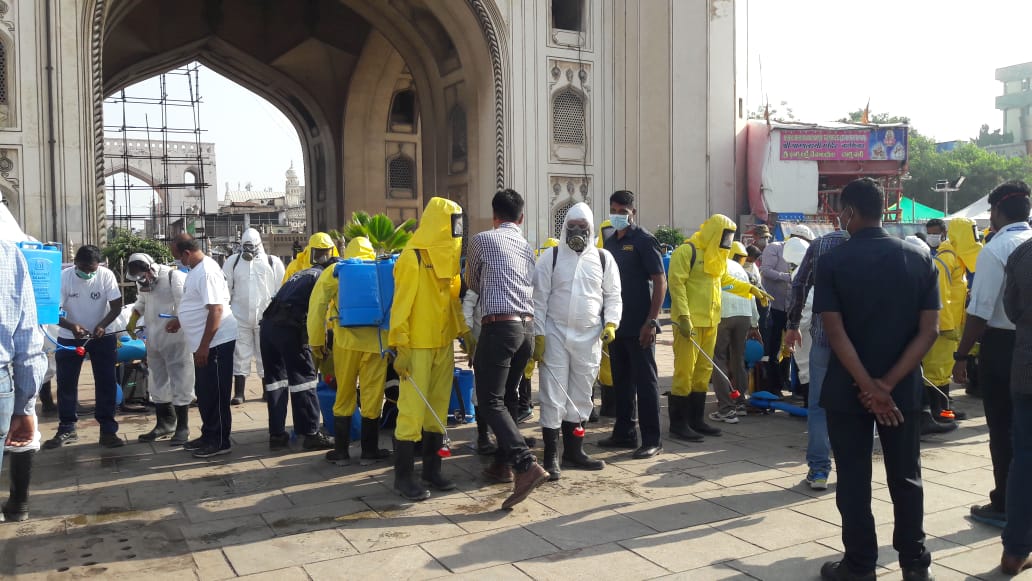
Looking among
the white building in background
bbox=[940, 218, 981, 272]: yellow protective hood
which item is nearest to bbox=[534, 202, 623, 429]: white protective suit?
bbox=[940, 218, 981, 272]: yellow protective hood

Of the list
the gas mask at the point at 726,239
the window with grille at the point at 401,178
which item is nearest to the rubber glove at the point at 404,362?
the gas mask at the point at 726,239

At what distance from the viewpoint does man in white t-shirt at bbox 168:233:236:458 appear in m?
6.20

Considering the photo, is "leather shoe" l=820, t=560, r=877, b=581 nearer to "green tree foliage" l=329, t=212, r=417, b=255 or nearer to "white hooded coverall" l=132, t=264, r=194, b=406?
"green tree foliage" l=329, t=212, r=417, b=255

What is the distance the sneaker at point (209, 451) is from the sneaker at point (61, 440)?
1257 mm

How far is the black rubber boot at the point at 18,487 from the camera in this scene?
15.5 ft

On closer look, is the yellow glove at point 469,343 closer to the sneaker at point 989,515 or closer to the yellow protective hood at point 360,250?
the yellow protective hood at point 360,250

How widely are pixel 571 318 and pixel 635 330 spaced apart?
89 cm

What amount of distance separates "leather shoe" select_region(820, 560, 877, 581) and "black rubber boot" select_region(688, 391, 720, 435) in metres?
2.84

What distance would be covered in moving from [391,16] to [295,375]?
15.9 m

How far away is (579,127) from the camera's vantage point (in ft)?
63.4

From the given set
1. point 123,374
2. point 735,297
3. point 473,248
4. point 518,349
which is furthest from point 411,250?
point 123,374

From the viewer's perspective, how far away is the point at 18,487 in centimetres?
472

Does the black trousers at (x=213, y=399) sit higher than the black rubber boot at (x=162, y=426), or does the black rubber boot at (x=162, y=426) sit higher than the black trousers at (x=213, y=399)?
the black trousers at (x=213, y=399)

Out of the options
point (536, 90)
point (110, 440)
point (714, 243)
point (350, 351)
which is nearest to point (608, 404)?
point (714, 243)
